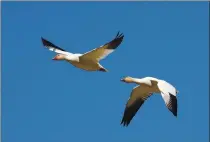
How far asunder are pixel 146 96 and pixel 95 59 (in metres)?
2.19

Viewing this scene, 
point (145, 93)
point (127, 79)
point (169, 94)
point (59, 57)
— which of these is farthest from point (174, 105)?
point (59, 57)

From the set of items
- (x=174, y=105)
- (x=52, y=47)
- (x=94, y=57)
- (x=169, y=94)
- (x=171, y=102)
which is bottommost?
(x=174, y=105)

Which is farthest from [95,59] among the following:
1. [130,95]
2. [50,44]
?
[50,44]

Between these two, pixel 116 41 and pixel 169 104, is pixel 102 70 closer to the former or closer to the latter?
pixel 116 41

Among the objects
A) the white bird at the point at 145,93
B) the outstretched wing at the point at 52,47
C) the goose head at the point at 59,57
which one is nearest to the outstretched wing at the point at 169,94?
the white bird at the point at 145,93

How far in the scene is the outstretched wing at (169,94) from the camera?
19350 mm

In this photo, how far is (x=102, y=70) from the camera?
21.2m

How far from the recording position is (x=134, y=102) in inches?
874

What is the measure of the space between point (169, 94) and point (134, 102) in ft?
8.31

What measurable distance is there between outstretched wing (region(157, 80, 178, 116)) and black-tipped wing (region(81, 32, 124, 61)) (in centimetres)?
168

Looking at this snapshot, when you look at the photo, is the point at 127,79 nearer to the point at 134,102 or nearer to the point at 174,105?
the point at 134,102

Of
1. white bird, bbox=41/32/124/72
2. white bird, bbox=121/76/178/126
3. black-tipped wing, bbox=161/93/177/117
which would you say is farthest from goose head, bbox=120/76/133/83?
black-tipped wing, bbox=161/93/177/117

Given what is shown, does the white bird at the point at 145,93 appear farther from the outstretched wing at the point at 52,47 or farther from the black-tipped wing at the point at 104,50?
the outstretched wing at the point at 52,47

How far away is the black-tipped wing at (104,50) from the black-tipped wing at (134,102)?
168 cm
